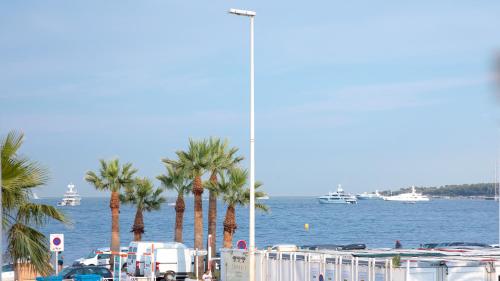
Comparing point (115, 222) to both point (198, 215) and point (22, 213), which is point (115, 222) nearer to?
point (198, 215)

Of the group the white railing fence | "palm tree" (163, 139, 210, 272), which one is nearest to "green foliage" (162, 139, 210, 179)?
"palm tree" (163, 139, 210, 272)

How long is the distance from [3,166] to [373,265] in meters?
9.40

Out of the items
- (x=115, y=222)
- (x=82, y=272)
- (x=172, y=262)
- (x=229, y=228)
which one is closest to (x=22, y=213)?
(x=82, y=272)

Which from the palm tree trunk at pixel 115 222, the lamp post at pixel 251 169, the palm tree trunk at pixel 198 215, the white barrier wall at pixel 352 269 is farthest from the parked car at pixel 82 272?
the palm tree trunk at pixel 115 222

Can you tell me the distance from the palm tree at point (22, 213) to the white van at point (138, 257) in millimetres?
19210

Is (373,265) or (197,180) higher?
(197,180)

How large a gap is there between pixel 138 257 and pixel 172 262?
1504 mm

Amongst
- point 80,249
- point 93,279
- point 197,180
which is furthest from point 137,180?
point 80,249

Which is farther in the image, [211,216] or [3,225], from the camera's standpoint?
[211,216]

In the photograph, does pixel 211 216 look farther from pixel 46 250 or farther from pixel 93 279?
pixel 46 250

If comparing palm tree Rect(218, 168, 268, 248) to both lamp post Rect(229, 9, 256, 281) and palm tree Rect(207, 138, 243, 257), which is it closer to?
palm tree Rect(207, 138, 243, 257)

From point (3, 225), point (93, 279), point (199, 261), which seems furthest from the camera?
point (199, 261)

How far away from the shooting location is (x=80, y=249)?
304 feet

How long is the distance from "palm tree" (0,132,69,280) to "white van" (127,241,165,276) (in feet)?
63.0
